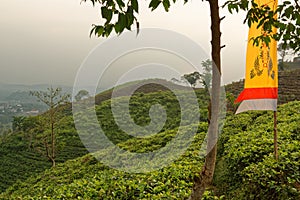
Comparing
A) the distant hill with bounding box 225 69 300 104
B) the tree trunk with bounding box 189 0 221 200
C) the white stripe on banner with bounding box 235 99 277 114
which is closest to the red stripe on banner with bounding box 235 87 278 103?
the white stripe on banner with bounding box 235 99 277 114

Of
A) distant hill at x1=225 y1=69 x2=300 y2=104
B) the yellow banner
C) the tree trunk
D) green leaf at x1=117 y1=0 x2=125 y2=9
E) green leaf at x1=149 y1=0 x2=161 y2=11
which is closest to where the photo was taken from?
green leaf at x1=117 y1=0 x2=125 y2=9

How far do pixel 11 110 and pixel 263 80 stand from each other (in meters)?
124

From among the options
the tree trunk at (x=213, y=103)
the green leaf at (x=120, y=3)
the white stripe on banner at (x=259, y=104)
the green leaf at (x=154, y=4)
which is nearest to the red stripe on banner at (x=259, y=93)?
the white stripe on banner at (x=259, y=104)

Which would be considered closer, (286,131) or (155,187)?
(155,187)

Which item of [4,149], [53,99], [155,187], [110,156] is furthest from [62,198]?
[4,149]

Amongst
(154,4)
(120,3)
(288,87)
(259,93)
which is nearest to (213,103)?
(154,4)

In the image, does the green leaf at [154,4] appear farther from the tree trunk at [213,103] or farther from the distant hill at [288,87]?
the distant hill at [288,87]

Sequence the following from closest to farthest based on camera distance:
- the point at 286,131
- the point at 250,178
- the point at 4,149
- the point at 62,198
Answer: the point at 250,178, the point at 62,198, the point at 286,131, the point at 4,149

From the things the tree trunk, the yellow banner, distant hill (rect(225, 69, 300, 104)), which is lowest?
the tree trunk

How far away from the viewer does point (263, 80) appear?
5.46m

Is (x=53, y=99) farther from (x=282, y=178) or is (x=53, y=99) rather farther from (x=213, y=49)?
(x=213, y=49)

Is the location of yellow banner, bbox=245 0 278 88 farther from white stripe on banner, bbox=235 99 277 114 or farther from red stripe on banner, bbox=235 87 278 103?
white stripe on banner, bbox=235 99 277 114

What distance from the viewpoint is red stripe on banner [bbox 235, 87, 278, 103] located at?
5.39m

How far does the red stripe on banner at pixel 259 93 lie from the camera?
5.39 m
